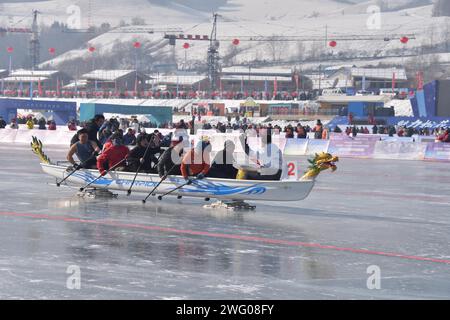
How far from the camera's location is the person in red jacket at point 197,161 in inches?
657

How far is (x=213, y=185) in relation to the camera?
16484 mm

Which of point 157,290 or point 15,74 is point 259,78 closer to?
point 15,74

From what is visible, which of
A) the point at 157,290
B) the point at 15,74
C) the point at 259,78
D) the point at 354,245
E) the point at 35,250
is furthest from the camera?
the point at 15,74

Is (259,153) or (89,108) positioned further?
(89,108)

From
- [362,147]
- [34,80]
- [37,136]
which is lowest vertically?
[362,147]

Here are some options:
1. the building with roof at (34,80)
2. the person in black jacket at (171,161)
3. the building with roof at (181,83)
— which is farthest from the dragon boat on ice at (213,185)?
the building with roof at (34,80)

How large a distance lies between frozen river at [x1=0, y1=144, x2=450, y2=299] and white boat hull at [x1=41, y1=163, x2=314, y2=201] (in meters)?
0.30

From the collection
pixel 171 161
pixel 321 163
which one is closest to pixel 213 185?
pixel 171 161

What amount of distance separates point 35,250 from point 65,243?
2.20 feet

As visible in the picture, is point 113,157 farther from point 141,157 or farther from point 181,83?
point 181,83

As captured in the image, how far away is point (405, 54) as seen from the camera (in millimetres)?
183375

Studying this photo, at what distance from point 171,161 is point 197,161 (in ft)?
1.90

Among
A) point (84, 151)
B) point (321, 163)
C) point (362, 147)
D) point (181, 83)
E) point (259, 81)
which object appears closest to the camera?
point (321, 163)

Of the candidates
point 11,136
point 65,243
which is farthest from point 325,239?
point 11,136
